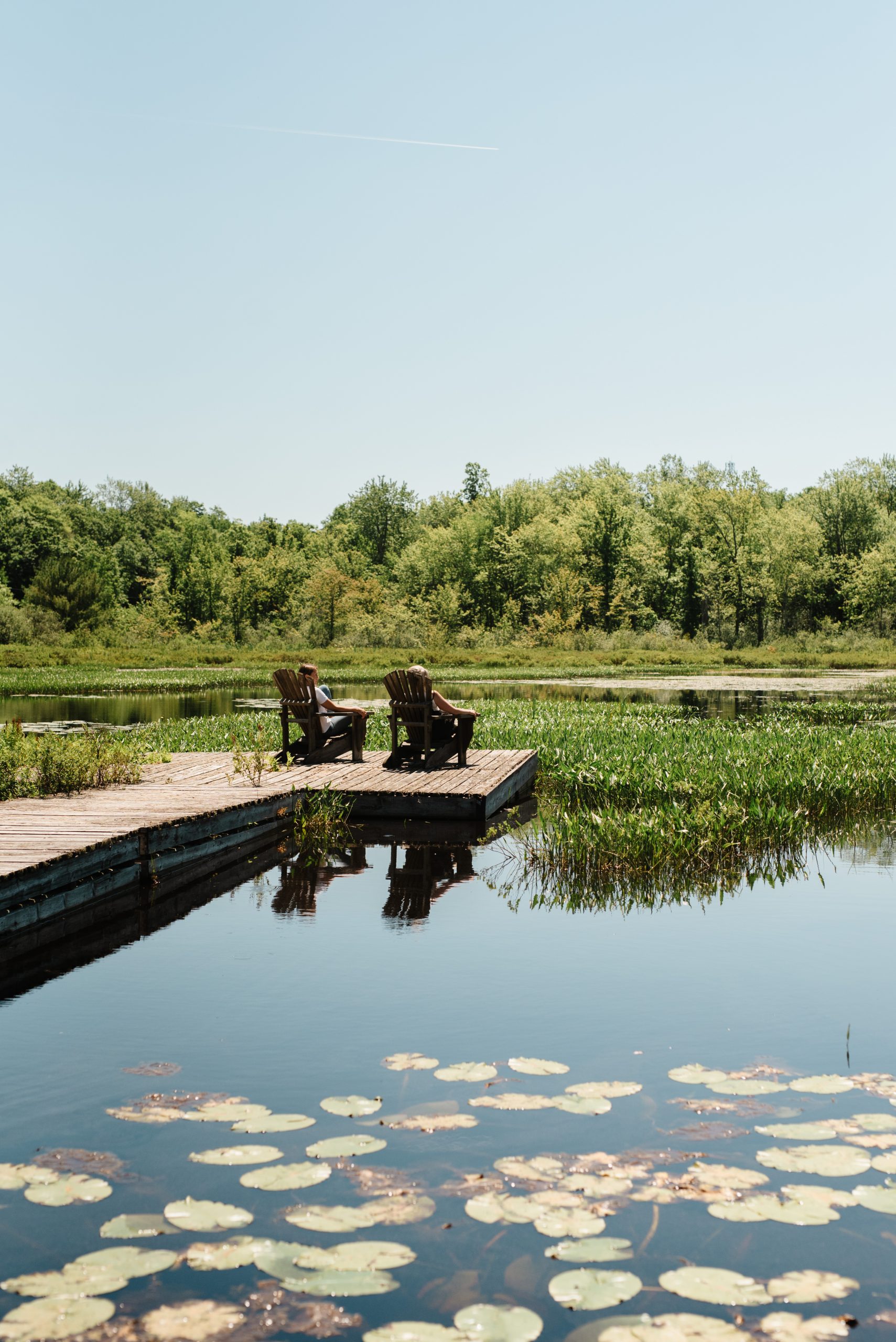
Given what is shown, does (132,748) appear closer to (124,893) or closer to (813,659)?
(124,893)

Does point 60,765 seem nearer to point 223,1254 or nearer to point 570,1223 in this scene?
point 223,1254

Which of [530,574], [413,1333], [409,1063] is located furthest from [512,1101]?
[530,574]

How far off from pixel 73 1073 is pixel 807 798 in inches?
424

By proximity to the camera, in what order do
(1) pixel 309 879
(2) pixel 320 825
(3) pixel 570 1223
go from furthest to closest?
(2) pixel 320 825
(1) pixel 309 879
(3) pixel 570 1223

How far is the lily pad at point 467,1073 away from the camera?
557cm

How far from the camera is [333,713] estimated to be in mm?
16797

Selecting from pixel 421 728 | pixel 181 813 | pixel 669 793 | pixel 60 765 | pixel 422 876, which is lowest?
pixel 422 876

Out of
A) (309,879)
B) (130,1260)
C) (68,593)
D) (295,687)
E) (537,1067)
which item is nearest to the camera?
(130,1260)

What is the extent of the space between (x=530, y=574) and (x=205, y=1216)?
86.4m

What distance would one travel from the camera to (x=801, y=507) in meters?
96.9

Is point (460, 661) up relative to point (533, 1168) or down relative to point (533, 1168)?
up

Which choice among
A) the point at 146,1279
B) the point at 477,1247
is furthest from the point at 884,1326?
the point at 146,1279

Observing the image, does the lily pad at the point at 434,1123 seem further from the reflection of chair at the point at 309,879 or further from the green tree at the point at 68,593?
the green tree at the point at 68,593

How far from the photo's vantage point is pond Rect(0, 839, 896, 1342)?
3.81 metres
